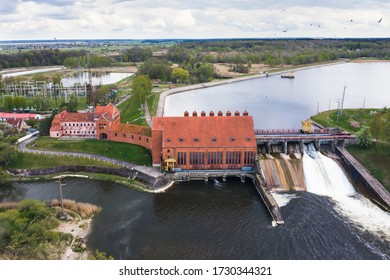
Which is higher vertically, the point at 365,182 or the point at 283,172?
the point at 283,172

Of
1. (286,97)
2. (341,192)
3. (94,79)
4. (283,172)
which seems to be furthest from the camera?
(94,79)

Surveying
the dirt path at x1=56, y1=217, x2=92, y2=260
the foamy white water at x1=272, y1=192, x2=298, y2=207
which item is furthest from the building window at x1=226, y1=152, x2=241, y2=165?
the dirt path at x1=56, y1=217, x2=92, y2=260

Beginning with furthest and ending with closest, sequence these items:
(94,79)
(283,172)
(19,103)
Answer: (94,79) < (19,103) < (283,172)

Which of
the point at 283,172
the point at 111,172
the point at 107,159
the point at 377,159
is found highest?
the point at 377,159

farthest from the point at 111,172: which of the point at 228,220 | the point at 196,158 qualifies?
the point at 228,220

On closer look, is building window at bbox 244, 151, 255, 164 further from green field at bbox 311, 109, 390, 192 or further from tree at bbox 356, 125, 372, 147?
tree at bbox 356, 125, 372, 147

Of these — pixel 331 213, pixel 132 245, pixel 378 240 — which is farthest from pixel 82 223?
pixel 378 240

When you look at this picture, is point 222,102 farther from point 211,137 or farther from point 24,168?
point 24,168

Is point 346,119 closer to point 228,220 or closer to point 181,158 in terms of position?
point 181,158
